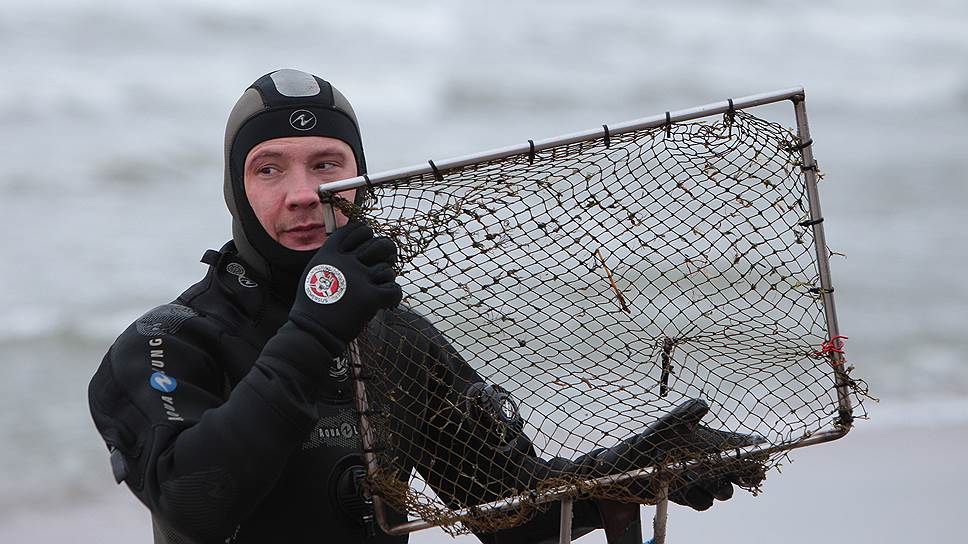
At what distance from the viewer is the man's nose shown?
2.56m

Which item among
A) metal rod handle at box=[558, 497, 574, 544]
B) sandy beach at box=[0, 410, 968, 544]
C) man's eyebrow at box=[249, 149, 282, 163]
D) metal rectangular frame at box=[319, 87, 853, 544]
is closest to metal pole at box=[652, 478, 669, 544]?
metal rectangular frame at box=[319, 87, 853, 544]

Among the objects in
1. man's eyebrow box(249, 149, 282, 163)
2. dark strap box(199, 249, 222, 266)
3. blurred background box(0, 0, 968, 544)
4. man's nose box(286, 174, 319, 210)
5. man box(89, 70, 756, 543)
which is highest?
blurred background box(0, 0, 968, 544)

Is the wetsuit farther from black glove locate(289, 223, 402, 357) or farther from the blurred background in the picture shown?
the blurred background

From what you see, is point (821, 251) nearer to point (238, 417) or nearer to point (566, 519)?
point (566, 519)

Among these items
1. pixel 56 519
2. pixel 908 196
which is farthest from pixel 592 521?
pixel 908 196

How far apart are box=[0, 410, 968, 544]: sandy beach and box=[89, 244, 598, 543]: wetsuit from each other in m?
2.87

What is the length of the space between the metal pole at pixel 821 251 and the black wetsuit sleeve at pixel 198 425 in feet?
3.43

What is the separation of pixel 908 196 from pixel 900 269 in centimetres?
214

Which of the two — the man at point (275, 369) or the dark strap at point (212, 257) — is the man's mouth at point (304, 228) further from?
the dark strap at point (212, 257)

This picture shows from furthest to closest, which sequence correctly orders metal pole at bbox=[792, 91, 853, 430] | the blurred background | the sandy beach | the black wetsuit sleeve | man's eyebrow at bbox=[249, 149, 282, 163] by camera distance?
1. the blurred background
2. the sandy beach
3. man's eyebrow at bbox=[249, 149, 282, 163]
4. metal pole at bbox=[792, 91, 853, 430]
5. the black wetsuit sleeve

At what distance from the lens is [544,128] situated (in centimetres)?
1390

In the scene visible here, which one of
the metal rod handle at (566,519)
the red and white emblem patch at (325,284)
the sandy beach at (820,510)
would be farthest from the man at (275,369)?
the sandy beach at (820,510)

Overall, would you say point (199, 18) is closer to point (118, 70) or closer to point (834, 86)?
point (118, 70)

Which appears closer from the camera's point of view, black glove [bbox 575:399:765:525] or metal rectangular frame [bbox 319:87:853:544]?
metal rectangular frame [bbox 319:87:853:544]
